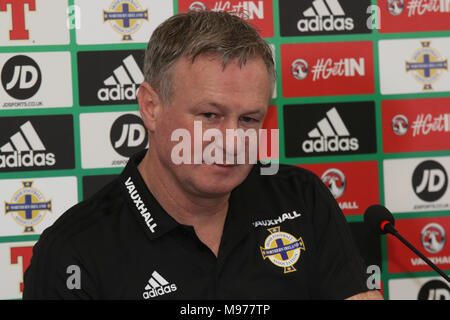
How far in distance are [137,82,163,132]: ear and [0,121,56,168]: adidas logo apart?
536 millimetres

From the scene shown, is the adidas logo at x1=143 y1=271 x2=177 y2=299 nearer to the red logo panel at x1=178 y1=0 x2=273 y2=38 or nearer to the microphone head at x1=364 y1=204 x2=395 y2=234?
the microphone head at x1=364 y1=204 x2=395 y2=234

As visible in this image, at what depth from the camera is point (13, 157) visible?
5.09 ft

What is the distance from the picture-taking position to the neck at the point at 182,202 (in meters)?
1.21

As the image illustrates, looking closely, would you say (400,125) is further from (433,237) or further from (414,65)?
(433,237)

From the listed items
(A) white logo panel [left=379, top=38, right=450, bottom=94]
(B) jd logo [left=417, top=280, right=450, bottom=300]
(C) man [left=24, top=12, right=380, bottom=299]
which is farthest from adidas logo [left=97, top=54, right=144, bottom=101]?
(B) jd logo [left=417, top=280, right=450, bottom=300]

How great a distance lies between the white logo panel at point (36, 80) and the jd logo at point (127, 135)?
16cm

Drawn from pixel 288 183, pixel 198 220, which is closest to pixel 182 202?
pixel 198 220

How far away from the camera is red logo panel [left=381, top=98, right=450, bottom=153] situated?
1657 millimetres

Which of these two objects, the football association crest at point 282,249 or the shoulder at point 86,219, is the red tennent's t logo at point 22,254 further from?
the football association crest at point 282,249

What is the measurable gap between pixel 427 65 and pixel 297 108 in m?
0.46

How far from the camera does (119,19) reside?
157cm

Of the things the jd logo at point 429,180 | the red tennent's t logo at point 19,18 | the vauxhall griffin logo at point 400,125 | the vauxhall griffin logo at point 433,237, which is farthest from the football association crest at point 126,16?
the vauxhall griffin logo at point 433,237

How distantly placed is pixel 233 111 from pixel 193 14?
0.26 metres
